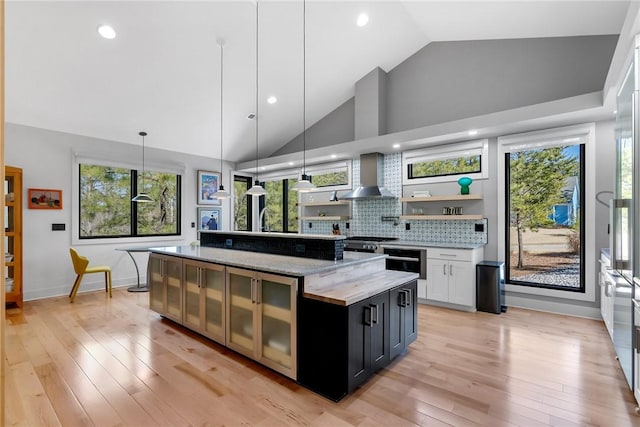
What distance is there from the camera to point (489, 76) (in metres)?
4.61

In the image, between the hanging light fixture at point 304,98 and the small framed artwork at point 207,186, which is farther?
the small framed artwork at point 207,186

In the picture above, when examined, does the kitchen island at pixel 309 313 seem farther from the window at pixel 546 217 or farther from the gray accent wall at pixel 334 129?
the gray accent wall at pixel 334 129

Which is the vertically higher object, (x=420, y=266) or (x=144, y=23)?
(x=144, y=23)

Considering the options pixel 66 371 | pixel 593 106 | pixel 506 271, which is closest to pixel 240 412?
pixel 66 371

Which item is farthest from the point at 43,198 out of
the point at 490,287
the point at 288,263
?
the point at 490,287

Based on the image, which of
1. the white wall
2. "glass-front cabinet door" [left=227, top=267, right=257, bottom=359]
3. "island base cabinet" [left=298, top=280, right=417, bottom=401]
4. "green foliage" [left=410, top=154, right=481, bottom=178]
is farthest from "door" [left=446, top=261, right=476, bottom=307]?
the white wall

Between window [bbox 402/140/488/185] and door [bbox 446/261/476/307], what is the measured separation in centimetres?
142

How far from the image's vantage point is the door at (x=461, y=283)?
165 inches

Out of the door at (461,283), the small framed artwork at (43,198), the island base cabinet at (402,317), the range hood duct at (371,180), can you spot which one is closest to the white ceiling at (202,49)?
the small framed artwork at (43,198)

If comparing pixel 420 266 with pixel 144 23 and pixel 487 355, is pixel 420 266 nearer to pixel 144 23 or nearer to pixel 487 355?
pixel 487 355

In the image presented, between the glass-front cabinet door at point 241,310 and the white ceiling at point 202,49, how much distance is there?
10.3 ft

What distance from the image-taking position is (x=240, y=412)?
2.10 metres

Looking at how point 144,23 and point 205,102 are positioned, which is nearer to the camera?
point 144,23

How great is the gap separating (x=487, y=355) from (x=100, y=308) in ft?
16.0
